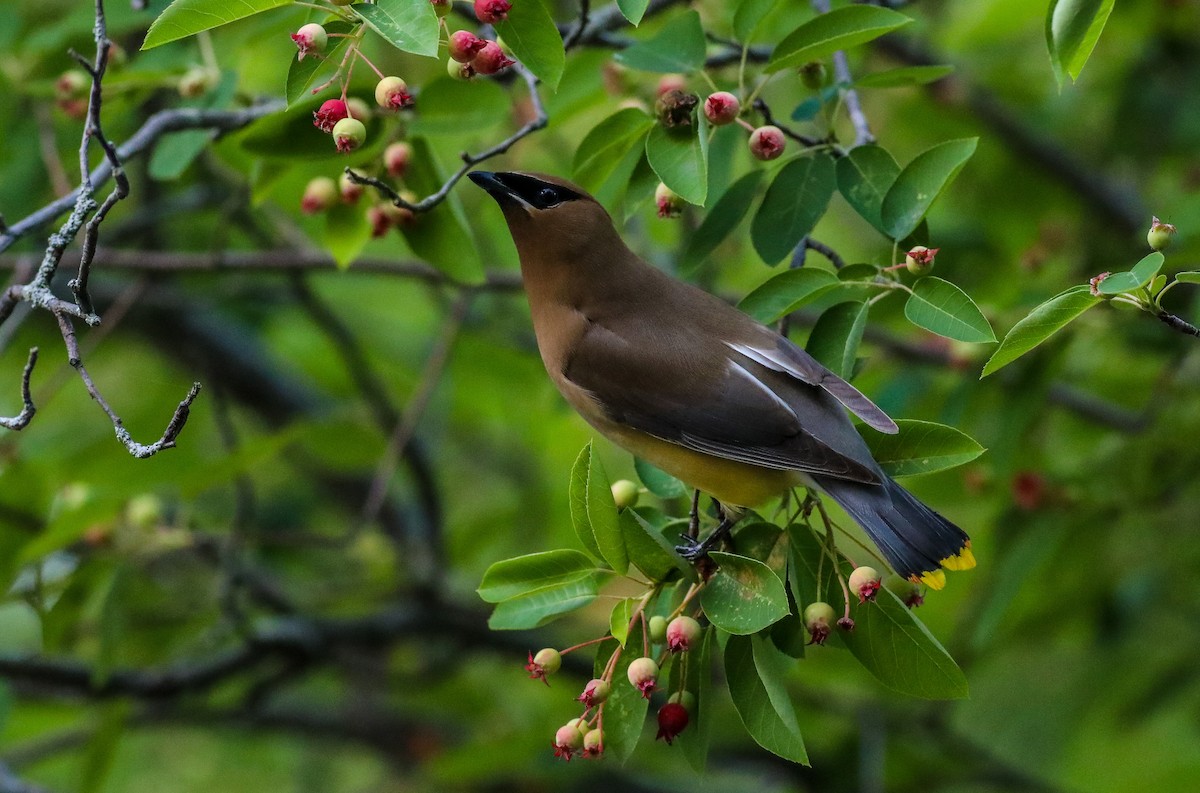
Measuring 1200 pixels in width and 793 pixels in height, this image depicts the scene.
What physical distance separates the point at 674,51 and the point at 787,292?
0.69 meters

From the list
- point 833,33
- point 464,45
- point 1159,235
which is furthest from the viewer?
point 833,33

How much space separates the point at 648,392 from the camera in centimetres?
340

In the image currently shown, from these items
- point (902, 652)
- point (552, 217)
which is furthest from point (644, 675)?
point (552, 217)

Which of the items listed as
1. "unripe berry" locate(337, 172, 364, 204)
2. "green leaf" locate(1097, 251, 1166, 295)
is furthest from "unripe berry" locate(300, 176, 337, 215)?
"green leaf" locate(1097, 251, 1166, 295)

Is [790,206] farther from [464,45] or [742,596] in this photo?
[742,596]

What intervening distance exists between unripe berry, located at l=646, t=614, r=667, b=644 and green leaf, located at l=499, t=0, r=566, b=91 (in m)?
1.09

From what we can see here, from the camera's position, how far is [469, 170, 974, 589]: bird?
3002 mm

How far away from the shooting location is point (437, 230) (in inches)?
139

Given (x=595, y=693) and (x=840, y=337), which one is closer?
(x=595, y=693)

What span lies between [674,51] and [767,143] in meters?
0.38

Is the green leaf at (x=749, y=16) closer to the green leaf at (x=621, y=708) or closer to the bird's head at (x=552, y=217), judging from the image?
the bird's head at (x=552, y=217)

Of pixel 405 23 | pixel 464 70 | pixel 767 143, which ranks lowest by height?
pixel 767 143

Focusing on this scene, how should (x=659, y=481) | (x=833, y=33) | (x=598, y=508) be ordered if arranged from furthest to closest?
(x=659, y=481), (x=833, y=33), (x=598, y=508)

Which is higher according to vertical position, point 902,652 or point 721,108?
point 721,108
